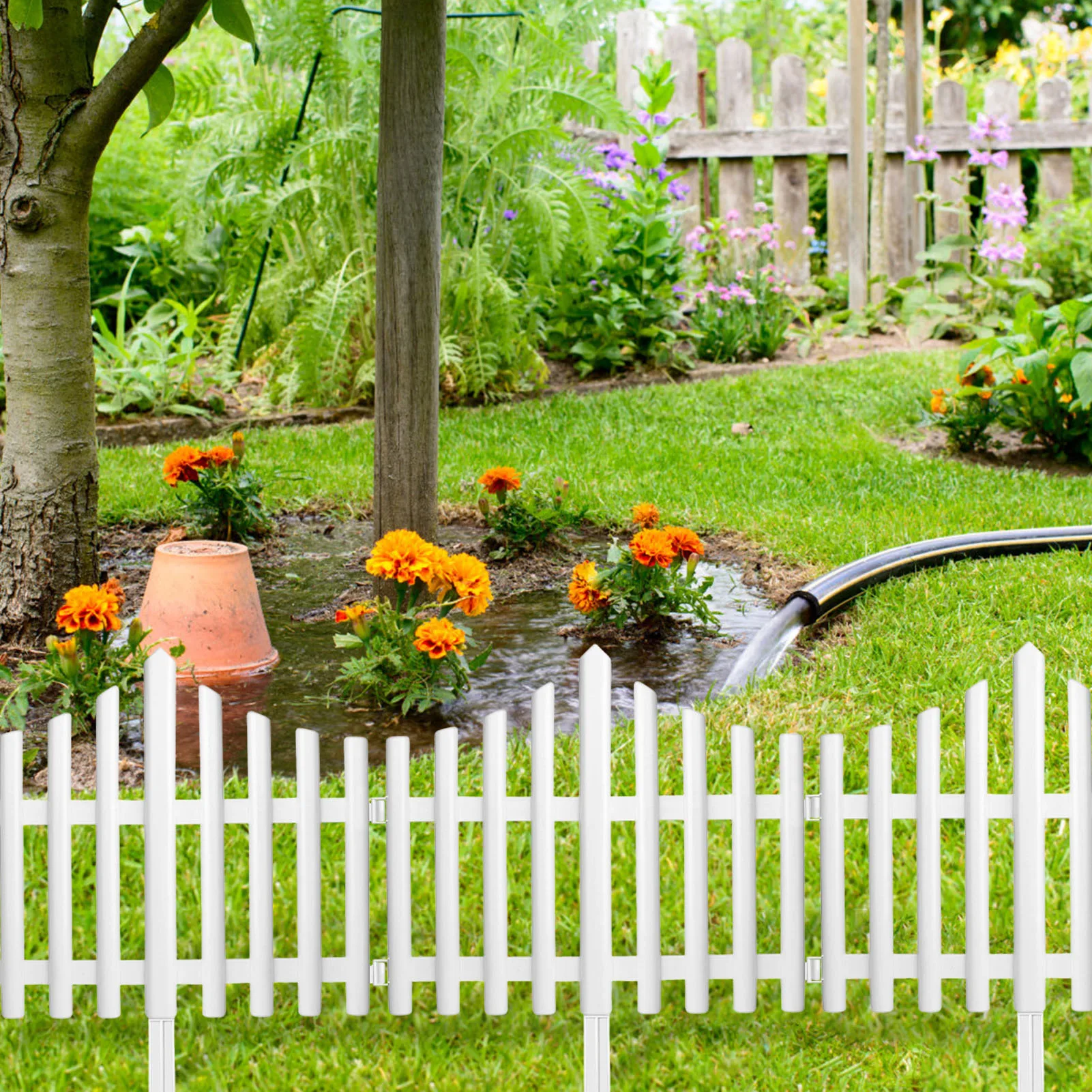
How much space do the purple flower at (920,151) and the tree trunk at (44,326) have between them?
702 centimetres

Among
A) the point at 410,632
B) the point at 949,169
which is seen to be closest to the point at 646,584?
the point at 410,632

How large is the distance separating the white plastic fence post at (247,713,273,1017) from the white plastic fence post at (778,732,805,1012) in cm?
69

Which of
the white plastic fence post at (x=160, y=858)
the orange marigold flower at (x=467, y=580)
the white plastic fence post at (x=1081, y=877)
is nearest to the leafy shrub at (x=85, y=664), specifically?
the orange marigold flower at (x=467, y=580)

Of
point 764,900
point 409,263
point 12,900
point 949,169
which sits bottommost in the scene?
point 764,900

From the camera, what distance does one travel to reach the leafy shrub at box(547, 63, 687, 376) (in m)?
7.57

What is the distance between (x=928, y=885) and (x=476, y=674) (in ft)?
5.13

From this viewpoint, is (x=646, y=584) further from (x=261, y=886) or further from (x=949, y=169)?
(x=949, y=169)

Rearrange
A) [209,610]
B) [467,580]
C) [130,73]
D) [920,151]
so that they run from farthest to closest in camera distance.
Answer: [920,151] → [209,610] → [130,73] → [467,580]

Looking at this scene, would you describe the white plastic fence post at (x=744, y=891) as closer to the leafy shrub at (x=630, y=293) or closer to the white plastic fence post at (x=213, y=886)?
the white plastic fence post at (x=213, y=886)

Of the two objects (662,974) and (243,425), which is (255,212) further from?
(662,974)

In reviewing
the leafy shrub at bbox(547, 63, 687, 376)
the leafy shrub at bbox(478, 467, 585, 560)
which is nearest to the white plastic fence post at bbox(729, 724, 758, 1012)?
the leafy shrub at bbox(478, 467, 585, 560)

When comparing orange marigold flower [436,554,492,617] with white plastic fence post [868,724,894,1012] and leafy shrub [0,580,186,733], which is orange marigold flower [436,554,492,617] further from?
white plastic fence post [868,724,894,1012]

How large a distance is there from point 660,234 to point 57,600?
5.02m

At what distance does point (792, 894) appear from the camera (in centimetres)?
183
